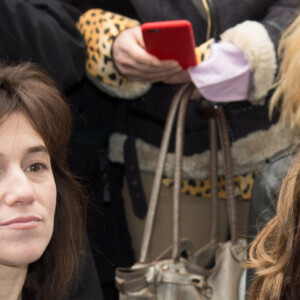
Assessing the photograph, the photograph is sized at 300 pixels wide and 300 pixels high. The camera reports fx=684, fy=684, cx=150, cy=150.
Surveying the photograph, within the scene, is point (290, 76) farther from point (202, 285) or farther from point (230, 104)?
point (202, 285)

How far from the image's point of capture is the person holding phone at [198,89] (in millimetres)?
1761

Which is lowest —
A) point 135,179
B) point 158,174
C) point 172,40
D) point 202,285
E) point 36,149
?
point 202,285

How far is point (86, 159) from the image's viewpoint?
2035 mm

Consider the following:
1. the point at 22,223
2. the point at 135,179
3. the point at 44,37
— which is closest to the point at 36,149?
the point at 22,223

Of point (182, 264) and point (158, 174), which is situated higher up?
point (158, 174)

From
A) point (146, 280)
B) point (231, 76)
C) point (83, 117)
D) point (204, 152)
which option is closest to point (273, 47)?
point (231, 76)

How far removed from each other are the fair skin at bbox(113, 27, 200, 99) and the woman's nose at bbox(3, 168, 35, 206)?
20.3 inches

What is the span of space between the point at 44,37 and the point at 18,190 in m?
0.50

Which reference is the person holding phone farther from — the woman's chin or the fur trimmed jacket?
the woman's chin

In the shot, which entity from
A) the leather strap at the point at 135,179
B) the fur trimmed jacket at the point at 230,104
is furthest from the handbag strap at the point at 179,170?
the leather strap at the point at 135,179

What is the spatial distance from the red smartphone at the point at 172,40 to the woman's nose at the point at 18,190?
19.4 inches

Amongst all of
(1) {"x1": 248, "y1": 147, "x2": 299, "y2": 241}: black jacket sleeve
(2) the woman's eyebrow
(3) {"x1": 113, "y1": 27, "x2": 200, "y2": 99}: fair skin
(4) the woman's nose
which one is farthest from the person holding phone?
(4) the woman's nose

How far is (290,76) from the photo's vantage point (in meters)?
1.63

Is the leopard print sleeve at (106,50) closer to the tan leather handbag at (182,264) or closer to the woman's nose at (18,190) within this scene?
the tan leather handbag at (182,264)
